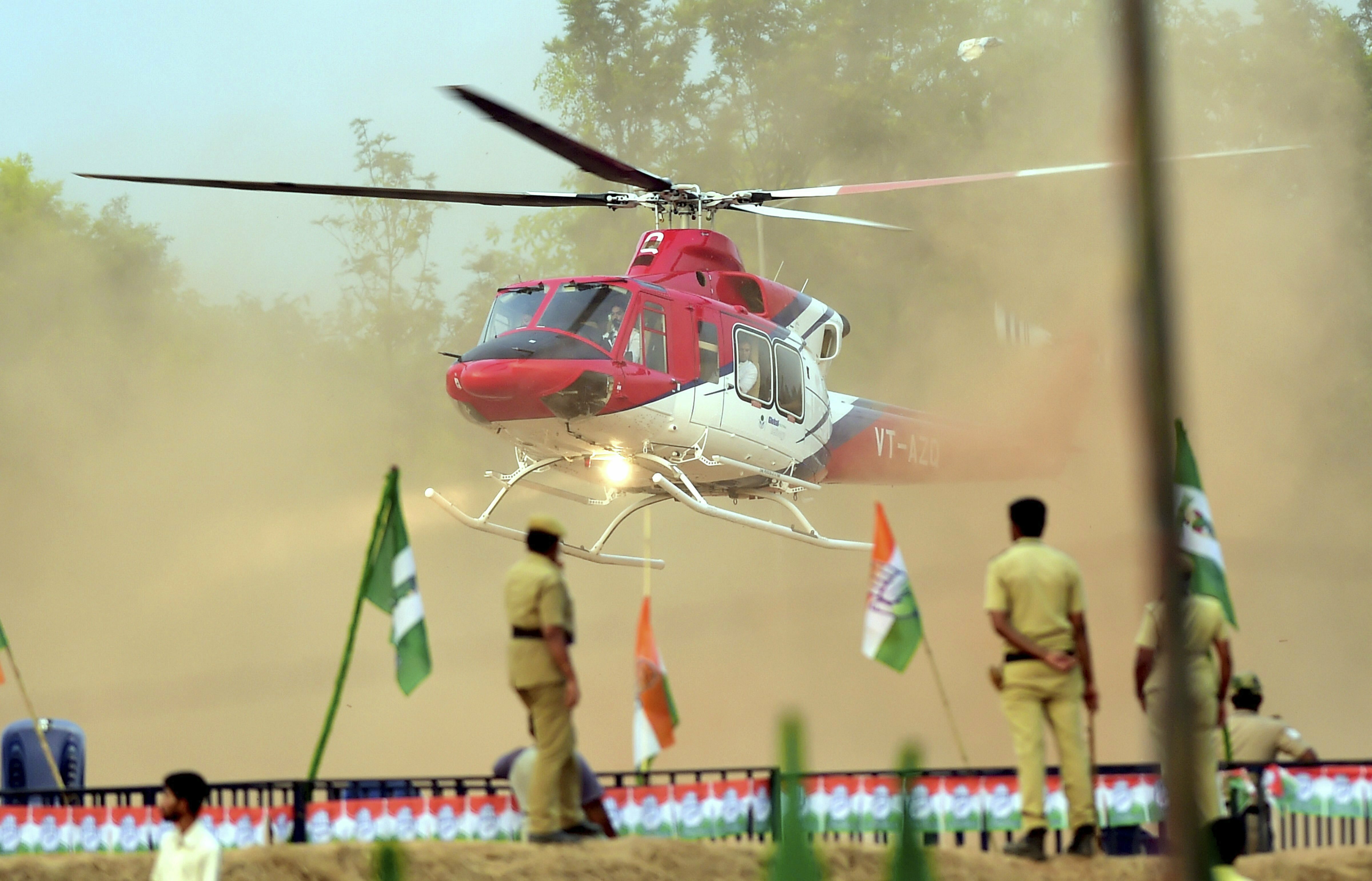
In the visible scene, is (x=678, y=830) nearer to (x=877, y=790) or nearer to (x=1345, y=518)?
(x=877, y=790)

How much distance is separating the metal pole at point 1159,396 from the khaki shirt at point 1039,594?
289cm

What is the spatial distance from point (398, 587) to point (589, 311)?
21.0ft

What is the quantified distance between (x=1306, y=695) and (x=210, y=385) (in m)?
20.0

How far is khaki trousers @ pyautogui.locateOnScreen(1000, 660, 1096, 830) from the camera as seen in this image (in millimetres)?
8305

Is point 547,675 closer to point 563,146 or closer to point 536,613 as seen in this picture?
point 536,613

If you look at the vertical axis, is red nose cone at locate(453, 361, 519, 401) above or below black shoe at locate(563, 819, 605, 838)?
above

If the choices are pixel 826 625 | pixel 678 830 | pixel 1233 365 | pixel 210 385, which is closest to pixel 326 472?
pixel 210 385

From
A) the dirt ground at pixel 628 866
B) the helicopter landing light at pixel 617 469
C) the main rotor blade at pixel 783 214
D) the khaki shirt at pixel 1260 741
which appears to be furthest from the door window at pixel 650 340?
the dirt ground at pixel 628 866

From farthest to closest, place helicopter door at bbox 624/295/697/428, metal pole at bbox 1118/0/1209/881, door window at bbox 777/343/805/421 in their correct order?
door window at bbox 777/343/805/421
helicopter door at bbox 624/295/697/428
metal pole at bbox 1118/0/1209/881

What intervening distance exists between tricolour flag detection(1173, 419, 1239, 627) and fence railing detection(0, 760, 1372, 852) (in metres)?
1.15

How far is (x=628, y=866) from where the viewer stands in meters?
8.13

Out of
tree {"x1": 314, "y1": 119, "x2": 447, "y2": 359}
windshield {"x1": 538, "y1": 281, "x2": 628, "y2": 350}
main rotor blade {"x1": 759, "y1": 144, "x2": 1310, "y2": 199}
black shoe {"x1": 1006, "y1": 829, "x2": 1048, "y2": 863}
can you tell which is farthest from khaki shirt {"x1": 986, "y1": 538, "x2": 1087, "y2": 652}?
tree {"x1": 314, "y1": 119, "x2": 447, "y2": 359}

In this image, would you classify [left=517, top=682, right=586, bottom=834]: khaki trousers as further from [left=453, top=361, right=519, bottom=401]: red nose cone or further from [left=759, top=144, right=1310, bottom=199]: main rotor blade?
[left=759, top=144, right=1310, bottom=199]: main rotor blade

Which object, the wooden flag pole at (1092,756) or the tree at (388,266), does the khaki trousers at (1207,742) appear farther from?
the tree at (388,266)
